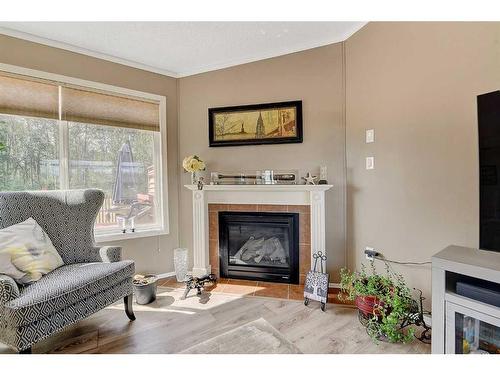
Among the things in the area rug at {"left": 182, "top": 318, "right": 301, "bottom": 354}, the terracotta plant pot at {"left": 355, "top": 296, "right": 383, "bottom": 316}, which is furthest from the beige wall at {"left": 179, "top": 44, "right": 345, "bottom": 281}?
the area rug at {"left": 182, "top": 318, "right": 301, "bottom": 354}

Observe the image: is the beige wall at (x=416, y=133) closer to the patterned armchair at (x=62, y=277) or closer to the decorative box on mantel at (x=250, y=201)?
the decorative box on mantel at (x=250, y=201)

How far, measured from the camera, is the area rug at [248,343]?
1.63 meters

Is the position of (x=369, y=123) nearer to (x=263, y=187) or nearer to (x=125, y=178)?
(x=263, y=187)

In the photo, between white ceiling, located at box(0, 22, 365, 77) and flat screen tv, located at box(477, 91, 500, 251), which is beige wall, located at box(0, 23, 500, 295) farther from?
flat screen tv, located at box(477, 91, 500, 251)

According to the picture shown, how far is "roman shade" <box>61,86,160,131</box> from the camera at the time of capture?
2.48m

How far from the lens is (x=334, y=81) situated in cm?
254

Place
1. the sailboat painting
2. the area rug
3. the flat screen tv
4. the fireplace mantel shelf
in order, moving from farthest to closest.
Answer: the sailboat painting → the fireplace mantel shelf → the area rug → the flat screen tv

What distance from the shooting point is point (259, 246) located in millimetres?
2859

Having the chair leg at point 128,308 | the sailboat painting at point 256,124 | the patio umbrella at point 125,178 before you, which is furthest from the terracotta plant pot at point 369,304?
the patio umbrella at point 125,178

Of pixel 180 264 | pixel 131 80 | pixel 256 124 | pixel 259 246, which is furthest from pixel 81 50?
pixel 259 246

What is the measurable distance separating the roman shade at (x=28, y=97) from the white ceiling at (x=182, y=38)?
381 mm

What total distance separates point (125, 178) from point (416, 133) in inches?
109
